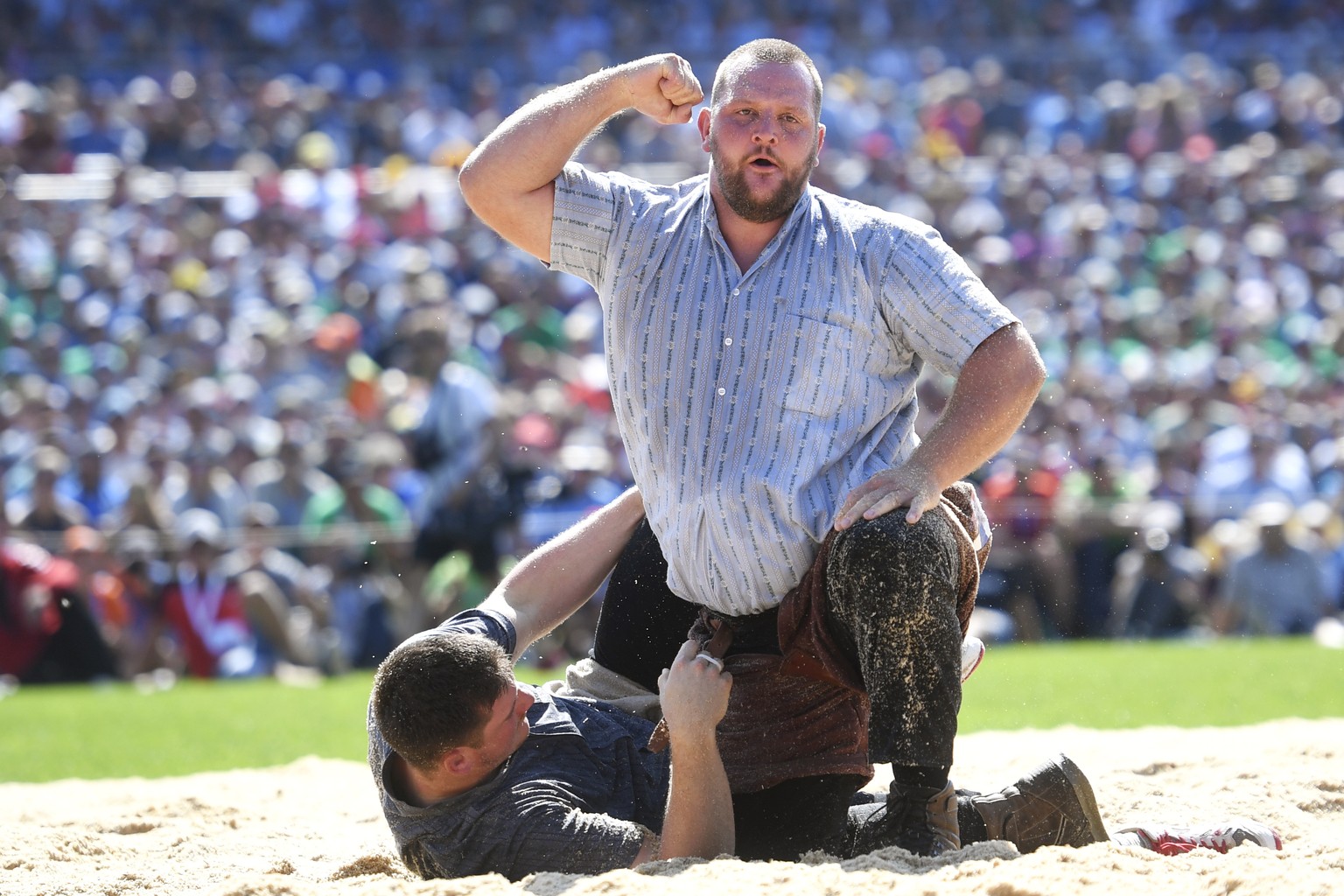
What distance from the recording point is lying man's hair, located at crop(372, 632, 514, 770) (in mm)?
3730

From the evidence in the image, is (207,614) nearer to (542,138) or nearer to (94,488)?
(94,488)

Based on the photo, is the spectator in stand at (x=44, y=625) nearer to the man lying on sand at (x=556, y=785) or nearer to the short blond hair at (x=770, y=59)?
the man lying on sand at (x=556, y=785)

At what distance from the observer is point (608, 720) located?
433cm

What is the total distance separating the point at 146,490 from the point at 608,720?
7107 mm

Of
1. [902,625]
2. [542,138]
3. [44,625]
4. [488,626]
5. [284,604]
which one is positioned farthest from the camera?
[284,604]

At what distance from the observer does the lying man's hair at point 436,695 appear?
3.73 m

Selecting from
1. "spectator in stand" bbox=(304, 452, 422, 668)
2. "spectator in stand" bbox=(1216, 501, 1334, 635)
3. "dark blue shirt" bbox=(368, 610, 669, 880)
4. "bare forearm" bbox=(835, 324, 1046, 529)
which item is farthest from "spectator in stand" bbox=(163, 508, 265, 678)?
"bare forearm" bbox=(835, 324, 1046, 529)

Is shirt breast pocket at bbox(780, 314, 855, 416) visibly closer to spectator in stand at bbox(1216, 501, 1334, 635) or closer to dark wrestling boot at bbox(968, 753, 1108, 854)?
dark wrestling boot at bbox(968, 753, 1108, 854)

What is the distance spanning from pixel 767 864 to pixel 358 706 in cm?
582

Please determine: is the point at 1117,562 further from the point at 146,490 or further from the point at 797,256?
the point at 797,256

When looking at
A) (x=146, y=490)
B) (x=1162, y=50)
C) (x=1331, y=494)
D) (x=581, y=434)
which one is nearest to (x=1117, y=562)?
(x=1331, y=494)

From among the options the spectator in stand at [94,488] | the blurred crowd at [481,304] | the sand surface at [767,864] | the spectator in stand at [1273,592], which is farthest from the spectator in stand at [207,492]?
the spectator in stand at [1273,592]

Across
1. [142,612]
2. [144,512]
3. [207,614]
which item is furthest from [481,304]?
[142,612]

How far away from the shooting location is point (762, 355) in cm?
390
